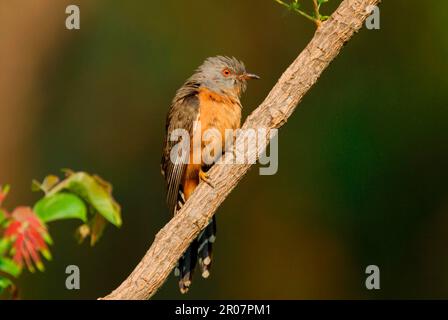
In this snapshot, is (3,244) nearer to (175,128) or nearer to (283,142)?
(175,128)

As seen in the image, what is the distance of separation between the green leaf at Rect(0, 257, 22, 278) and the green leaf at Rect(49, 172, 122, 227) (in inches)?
14.8

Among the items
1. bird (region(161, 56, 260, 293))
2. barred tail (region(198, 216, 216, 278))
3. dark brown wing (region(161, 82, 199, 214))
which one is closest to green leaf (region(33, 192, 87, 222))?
bird (region(161, 56, 260, 293))

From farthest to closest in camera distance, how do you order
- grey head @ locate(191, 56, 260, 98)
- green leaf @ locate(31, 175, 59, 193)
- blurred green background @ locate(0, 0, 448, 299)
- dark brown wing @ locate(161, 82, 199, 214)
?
blurred green background @ locate(0, 0, 448, 299) < grey head @ locate(191, 56, 260, 98) < dark brown wing @ locate(161, 82, 199, 214) < green leaf @ locate(31, 175, 59, 193)

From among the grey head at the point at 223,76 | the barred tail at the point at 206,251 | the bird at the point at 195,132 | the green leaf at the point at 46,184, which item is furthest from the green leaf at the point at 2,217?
the grey head at the point at 223,76

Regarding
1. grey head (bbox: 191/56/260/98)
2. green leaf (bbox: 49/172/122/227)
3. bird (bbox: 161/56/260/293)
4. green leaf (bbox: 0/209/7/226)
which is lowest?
green leaf (bbox: 0/209/7/226)

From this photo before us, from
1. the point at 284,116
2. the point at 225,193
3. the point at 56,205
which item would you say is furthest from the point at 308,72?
the point at 56,205

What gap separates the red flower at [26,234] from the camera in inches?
87.7

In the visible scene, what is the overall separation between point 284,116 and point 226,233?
5777 millimetres

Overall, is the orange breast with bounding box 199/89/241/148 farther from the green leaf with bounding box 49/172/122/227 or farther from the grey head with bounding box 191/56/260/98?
the green leaf with bounding box 49/172/122/227

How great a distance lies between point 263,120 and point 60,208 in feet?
7.78

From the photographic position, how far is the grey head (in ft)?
19.2

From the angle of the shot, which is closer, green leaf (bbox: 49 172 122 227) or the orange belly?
green leaf (bbox: 49 172 122 227)

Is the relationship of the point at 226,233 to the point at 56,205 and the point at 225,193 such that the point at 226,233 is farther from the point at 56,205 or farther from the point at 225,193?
the point at 56,205

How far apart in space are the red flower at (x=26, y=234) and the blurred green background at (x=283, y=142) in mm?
7476
